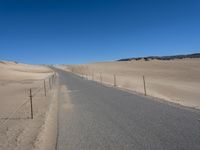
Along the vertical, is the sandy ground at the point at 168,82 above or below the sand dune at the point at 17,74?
below

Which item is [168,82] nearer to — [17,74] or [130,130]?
[17,74]

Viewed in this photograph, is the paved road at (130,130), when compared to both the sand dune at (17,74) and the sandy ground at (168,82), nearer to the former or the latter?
the sandy ground at (168,82)

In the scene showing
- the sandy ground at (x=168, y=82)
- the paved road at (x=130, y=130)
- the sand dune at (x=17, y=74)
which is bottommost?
the sandy ground at (x=168, y=82)

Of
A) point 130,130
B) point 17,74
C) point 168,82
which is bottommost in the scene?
point 168,82

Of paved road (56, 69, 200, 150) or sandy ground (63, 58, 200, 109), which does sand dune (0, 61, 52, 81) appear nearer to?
sandy ground (63, 58, 200, 109)

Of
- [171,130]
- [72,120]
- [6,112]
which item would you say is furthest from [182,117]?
[6,112]

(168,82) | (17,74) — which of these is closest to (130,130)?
Answer: (168,82)

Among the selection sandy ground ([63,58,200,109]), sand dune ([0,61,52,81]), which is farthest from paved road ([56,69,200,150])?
sand dune ([0,61,52,81])

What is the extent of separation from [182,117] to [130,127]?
8.70 ft

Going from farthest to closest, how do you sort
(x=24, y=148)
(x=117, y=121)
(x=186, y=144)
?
(x=117, y=121)
(x=24, y=148)
(x=186, y=144)

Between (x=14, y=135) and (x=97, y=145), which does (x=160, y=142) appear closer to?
(x=97, y=145)

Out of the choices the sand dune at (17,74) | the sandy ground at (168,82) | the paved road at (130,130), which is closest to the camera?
the paved road at (130,130)

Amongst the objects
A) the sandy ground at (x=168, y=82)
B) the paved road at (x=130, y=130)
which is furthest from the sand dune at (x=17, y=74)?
the paved road at (x=130, y=130)

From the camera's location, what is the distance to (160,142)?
8250 mm
